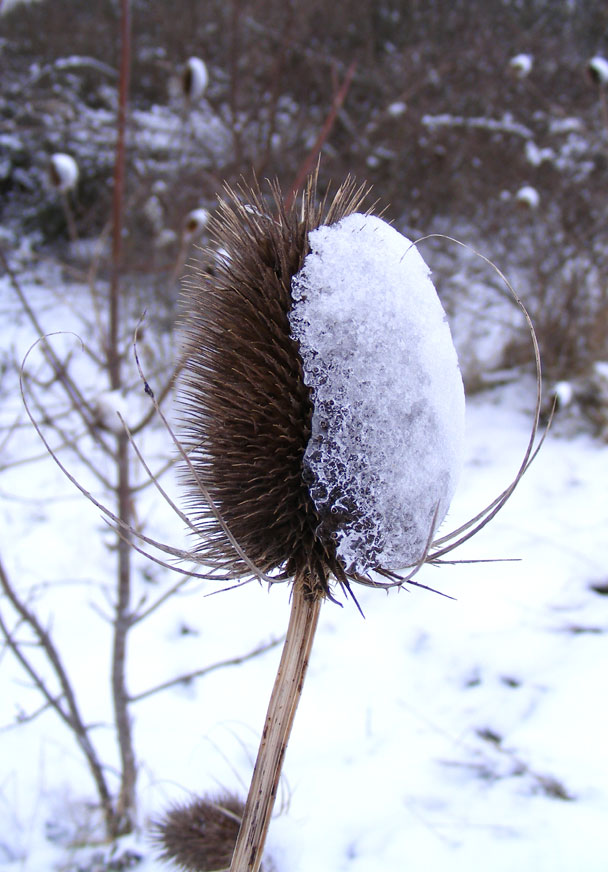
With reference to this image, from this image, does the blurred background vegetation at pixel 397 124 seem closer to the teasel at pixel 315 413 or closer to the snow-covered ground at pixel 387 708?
the snow-covered ground at pixel 387 708

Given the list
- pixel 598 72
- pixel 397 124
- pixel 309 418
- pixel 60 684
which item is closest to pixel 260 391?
pixel 309 418

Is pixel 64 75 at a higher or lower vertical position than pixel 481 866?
higher

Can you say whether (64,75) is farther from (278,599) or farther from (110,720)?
(110,720)

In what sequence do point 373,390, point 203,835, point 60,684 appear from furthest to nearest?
point 60,684 < point 203,835 < point 373,390

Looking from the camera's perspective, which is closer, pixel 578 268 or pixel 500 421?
pixel 500 421

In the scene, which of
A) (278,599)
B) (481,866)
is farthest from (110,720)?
(481,866)

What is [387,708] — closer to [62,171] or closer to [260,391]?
[260,391]
